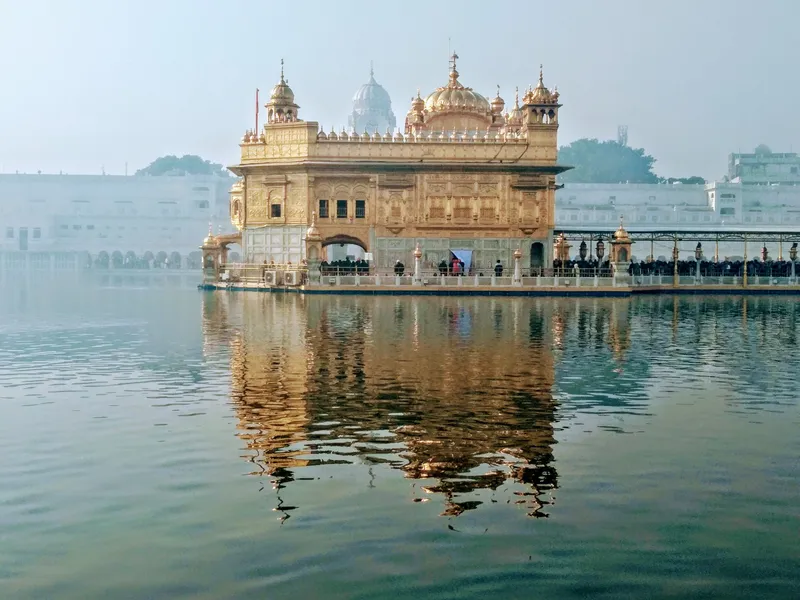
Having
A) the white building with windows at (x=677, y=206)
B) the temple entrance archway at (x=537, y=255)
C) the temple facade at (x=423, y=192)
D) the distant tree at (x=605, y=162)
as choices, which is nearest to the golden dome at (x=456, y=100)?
the temple facade at (x=423, y=192)

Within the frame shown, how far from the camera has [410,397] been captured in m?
14.5

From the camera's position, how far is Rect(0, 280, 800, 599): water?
281 inches

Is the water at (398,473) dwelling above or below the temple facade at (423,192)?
below

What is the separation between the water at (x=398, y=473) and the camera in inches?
281

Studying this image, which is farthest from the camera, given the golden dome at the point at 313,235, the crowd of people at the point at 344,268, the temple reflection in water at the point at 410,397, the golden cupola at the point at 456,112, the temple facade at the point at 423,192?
the golden cupola at the point at 456,112

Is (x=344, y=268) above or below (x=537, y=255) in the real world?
below

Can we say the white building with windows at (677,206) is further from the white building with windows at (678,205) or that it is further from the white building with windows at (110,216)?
the white building with windows at (110,216)

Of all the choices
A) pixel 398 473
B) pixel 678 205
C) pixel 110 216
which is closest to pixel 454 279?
pixel 398 473

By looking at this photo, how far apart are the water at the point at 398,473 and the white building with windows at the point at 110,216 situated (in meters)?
125

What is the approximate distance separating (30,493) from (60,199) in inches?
5980

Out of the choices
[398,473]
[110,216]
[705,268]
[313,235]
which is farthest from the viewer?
[110,216]

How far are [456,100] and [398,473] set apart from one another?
50202 millimetres

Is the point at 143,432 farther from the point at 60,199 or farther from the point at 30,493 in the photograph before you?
the point at 60,199

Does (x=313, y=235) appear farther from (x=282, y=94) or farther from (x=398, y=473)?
(x=398, y=473)
